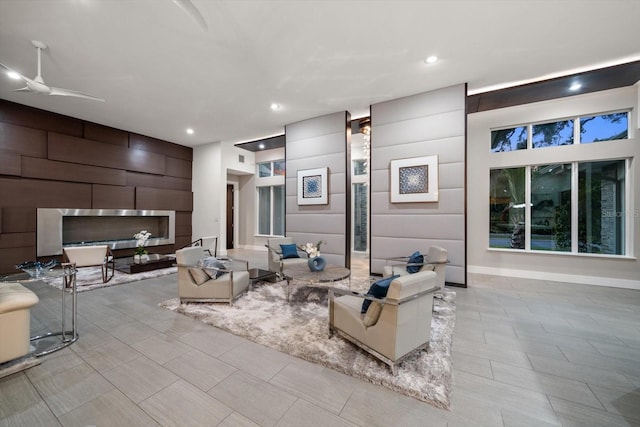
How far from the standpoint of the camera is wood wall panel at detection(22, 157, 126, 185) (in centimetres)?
552

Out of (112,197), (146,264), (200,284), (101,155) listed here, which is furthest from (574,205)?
(101,155)

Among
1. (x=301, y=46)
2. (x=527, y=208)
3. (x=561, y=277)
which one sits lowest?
(x=561, y=277)

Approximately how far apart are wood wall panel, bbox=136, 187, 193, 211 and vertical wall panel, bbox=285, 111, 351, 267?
4.26m

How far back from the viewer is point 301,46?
11.4ft

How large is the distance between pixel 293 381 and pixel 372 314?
32.8 inches

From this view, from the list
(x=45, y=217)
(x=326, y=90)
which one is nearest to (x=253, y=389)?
(x=326, y=90)

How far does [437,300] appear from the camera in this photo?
3.81 metres

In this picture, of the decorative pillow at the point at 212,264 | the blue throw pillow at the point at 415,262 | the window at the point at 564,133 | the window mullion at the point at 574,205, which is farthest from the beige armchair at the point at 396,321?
the window at the point at 564,133

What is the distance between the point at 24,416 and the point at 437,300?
4307 millimetres

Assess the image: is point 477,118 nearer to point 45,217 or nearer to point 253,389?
point 253,389

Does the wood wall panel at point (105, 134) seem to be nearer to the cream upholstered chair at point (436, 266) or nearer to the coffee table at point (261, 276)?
the coffee table at point (261, 276)

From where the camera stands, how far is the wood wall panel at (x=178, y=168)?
8141mm

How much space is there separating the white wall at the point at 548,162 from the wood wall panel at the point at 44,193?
369 inches

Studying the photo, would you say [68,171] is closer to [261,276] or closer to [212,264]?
[212,264]
